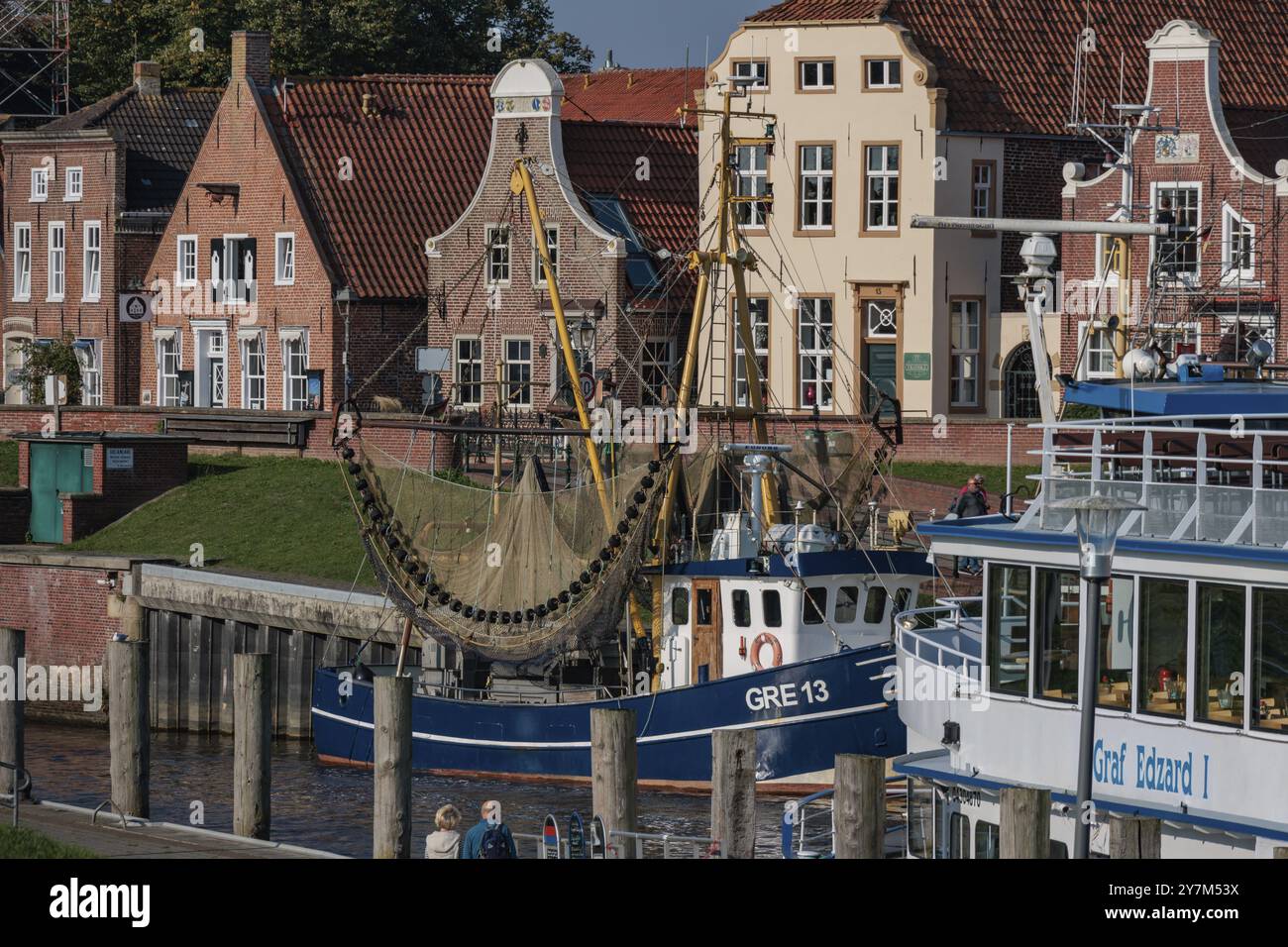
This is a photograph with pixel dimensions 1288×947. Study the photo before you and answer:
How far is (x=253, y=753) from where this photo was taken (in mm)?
28062

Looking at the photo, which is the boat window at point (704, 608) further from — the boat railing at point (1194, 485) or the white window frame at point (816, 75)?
the white window frame at point (816, 75)

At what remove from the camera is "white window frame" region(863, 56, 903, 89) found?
54.2m

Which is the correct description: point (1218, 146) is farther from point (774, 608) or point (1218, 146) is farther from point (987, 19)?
point (774, 608)

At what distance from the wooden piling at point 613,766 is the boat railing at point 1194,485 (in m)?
4.44

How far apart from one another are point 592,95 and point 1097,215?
2707 centimetres

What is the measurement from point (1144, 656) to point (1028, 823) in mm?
4012

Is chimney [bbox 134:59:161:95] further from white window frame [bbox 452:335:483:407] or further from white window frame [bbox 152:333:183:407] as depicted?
white window frame [bbox 452:335:483:407]

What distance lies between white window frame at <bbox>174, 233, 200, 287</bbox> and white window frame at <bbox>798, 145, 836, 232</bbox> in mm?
16236

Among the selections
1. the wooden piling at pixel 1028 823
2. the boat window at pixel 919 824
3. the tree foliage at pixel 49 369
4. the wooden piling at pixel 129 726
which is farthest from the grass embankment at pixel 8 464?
the wooden piling at pixel 1028 823

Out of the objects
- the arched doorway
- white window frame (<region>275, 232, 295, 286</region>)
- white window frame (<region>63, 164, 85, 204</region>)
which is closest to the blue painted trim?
the arched doorway

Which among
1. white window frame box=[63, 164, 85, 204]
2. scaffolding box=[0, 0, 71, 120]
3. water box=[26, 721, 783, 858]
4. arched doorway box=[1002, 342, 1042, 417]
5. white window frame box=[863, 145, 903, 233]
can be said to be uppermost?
scaffolding box=[0, 0, 71, 120]

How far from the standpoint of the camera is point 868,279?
5459 cm

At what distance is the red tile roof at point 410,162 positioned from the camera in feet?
191
